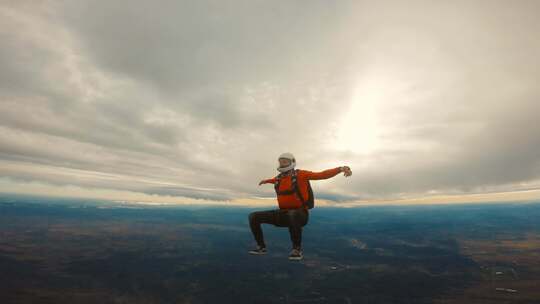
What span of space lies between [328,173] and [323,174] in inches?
6.6

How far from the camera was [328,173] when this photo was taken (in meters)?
8.30

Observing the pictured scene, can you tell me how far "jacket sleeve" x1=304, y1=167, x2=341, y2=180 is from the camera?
26.8 feet

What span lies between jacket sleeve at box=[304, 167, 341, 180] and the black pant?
1.03m

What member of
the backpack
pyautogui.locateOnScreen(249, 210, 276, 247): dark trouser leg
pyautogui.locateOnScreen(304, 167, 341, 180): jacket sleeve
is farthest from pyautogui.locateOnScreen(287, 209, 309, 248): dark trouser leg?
pyautogui.locateOnScreen(304, 167, 341, 180): jacket sleeve

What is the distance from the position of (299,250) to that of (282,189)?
1864mm

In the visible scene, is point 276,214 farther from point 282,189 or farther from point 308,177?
point 308,177

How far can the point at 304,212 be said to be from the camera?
29.0 feet

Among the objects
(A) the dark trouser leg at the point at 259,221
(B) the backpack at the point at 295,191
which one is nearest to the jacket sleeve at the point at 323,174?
(B) the backpack at the point at 295,191

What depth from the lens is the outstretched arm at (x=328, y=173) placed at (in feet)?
25.3

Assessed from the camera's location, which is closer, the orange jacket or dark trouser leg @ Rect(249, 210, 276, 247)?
the orange jacket

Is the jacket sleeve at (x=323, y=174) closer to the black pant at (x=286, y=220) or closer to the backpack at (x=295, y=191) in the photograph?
the backpack at (x=295, y=191)

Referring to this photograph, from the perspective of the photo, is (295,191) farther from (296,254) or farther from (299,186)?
(296,254)

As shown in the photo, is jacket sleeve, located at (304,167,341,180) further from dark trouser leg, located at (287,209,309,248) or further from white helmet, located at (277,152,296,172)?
dark trouser leg, located at (287,209,309,248)

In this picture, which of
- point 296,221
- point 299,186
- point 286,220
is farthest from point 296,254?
point 299,186
